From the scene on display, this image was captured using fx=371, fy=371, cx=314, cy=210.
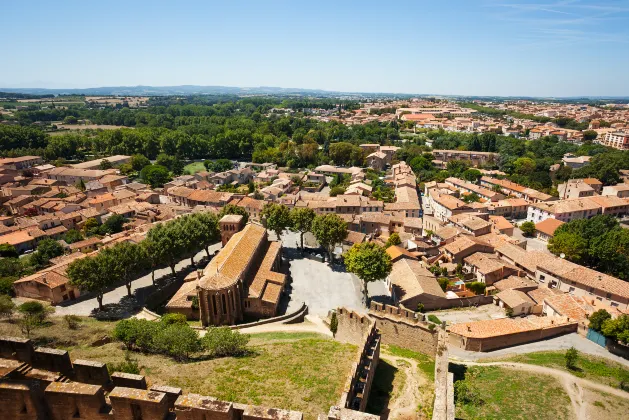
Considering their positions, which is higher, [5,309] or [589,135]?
[589,135]

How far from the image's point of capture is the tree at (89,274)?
3809cm

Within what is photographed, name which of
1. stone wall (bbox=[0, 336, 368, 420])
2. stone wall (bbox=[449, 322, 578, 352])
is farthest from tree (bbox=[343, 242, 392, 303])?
stone wall (bbox=[0, 336, 368, 420])

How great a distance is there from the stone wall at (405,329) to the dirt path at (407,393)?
75.7 inches

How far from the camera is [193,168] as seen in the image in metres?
121

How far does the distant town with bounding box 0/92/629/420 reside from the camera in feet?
66.5

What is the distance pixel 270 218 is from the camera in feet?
184

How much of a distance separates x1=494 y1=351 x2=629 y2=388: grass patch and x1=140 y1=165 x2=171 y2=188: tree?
88631 mm

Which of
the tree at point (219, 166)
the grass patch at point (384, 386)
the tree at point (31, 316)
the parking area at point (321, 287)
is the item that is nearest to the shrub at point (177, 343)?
the tree at point (31, 316)

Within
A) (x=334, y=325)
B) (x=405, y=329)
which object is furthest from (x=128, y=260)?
(x=405, y=329)

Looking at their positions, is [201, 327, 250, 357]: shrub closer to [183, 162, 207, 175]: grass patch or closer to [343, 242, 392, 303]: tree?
[343, 242, 392, 303]: tree

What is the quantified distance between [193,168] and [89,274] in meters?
86.2

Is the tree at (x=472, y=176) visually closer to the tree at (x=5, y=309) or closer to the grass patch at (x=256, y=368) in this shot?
the grass patch at (x=256, y=368)

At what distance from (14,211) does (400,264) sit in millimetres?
73230

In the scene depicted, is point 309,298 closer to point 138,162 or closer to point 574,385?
point 574,385
